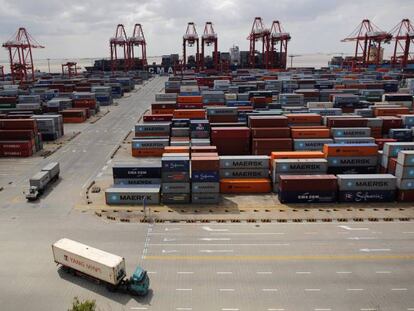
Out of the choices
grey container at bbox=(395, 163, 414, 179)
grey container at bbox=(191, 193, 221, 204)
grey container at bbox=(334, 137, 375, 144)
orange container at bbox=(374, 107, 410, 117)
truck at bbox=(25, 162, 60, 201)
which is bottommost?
grey container at bbox=(191, 193, 221, 204)

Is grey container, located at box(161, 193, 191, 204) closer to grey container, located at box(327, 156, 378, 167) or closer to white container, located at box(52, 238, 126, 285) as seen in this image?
white container, located at box(52, 238, 126, 285)

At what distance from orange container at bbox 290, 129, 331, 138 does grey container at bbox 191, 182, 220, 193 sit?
2174 cm

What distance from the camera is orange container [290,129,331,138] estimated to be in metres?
61.8

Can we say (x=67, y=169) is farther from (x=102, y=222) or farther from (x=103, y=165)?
(x=102, y=222)

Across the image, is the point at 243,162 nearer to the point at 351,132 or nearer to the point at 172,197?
the point at 172,197

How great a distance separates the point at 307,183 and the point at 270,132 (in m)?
17.7

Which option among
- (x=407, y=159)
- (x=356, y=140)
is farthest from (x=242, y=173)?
(x=356, y=140)

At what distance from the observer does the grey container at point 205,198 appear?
46.0m

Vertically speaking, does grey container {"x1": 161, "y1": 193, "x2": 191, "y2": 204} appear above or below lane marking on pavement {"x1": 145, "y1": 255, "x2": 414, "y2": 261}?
above

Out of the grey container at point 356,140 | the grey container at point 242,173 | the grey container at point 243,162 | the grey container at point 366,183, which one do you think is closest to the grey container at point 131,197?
the grey container at point 242,173

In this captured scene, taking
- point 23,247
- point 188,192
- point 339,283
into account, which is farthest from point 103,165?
point 339,283

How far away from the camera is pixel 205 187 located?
45812 millimetres

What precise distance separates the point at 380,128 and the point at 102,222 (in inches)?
2048

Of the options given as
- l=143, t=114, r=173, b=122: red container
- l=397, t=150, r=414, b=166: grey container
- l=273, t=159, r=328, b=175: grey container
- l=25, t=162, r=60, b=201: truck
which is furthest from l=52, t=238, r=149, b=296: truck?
l=143, t=114, r=173, b=122: red container
